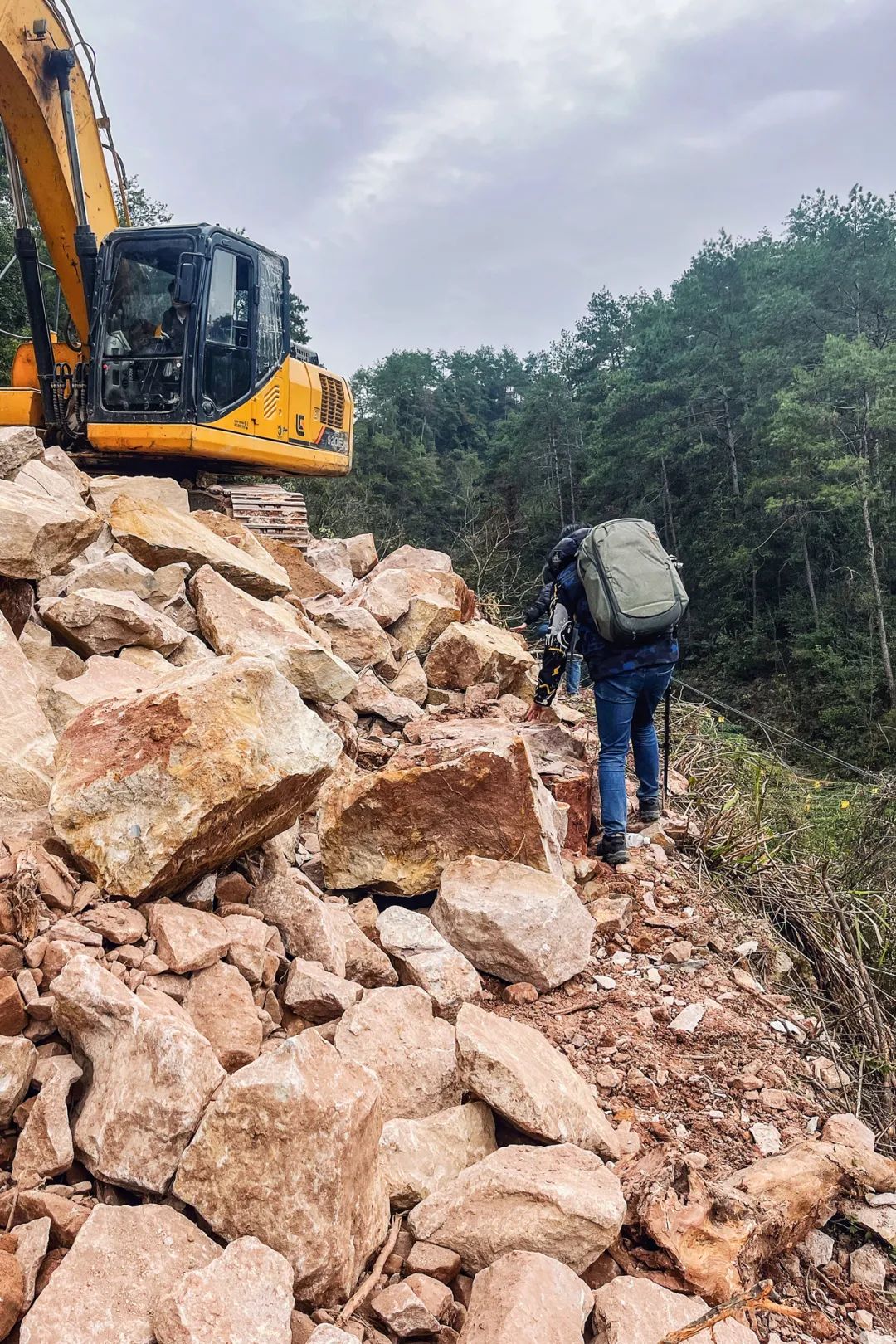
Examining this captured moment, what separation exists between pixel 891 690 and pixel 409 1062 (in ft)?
63.7

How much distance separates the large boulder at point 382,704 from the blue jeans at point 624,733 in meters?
1.00

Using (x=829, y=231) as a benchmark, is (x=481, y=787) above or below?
below

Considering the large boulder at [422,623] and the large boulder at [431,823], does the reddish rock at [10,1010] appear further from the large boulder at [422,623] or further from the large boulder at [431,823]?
the large boulder at [422,623]

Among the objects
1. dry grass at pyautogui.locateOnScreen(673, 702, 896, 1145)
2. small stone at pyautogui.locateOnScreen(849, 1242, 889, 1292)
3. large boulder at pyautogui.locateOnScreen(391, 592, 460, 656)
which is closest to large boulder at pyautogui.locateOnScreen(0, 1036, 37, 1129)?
small stone at pyautogui.locateOnScreen(849, 1242, 889, 1292)

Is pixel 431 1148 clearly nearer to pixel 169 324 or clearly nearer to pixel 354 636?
pixel 354 636

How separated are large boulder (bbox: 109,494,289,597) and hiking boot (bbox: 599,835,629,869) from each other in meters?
2.28

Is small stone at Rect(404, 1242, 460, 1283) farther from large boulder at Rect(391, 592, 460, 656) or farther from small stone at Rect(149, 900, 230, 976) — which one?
large boulder at Rect(391, 592, 460, 656)

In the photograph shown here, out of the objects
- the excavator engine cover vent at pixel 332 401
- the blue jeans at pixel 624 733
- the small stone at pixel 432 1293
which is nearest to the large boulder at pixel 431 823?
the blue jeans at pixel 624 733

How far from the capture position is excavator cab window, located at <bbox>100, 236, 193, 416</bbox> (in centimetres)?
642

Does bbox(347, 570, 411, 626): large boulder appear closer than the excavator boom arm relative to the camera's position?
Yes

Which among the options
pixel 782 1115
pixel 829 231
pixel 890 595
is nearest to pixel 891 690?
pixel 890 595

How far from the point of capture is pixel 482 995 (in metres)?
2.71

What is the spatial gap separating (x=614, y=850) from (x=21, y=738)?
2.32m

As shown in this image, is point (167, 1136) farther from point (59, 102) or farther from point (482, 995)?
point (59, 102)
